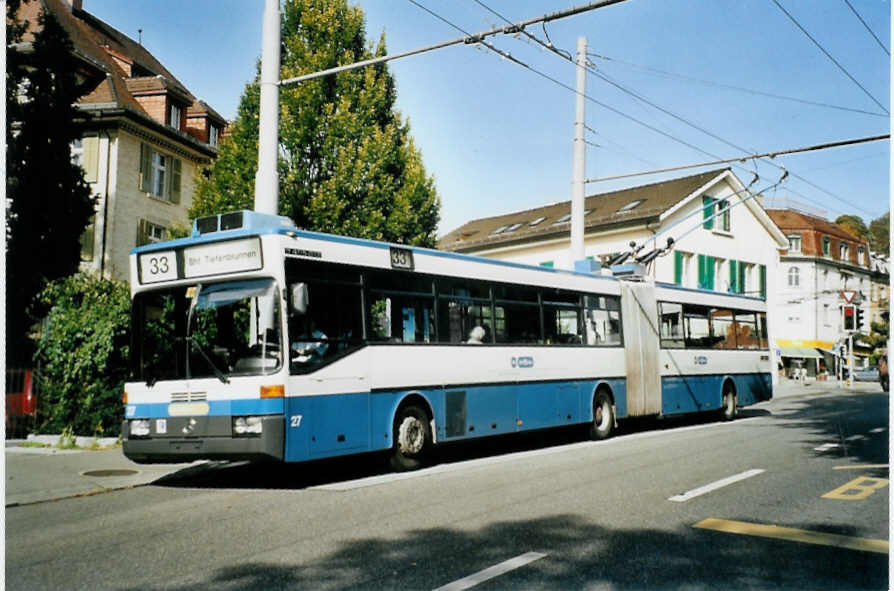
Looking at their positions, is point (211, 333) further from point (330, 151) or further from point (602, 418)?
point (330, 151)

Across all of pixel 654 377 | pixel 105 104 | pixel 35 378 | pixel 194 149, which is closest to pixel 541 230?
pixel 194 149

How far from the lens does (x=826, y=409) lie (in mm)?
23688

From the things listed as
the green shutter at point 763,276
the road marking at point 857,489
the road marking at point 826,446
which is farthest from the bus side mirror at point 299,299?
the green shutter at point 763,276

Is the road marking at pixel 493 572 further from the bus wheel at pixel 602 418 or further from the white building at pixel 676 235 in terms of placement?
the white building at pixel 676 235

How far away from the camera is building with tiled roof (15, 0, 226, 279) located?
94.4 feet

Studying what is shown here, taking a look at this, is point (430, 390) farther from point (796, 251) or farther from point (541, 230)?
point (796, 251)

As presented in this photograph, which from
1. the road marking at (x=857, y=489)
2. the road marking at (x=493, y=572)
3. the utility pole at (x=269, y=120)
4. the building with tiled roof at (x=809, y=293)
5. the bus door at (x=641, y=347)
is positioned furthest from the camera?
the building with tiled roof at (x=809, y=293)

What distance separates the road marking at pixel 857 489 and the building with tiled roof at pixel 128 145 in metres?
21.6

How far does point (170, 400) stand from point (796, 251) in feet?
205

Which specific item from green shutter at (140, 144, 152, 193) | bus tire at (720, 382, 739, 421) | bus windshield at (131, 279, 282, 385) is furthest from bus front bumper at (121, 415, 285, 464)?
green shutter at (140, 144, 152, 193)

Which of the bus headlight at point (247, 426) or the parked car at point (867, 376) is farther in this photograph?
the parked car at point (867, 376)

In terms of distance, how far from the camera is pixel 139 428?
9898mm

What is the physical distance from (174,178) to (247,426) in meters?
25.1

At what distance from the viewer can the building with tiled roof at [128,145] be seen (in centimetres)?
2878
